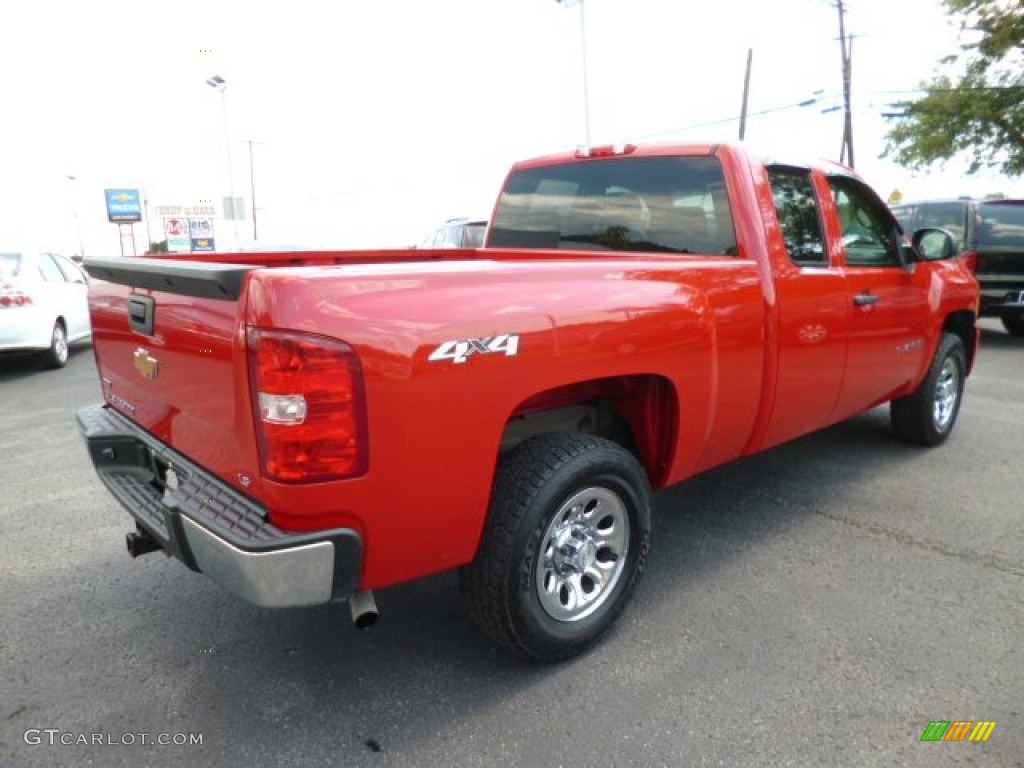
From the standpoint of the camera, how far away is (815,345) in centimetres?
351

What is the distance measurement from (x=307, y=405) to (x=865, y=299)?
3100 mm

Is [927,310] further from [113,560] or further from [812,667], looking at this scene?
[113,560]

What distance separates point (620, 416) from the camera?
308cm

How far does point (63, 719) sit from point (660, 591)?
227cm

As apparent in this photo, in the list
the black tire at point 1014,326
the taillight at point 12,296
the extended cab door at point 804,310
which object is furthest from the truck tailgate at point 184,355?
the black tire at point 1014,326

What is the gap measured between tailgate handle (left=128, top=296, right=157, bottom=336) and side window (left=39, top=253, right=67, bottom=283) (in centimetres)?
790

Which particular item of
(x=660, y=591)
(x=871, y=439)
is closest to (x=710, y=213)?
(x=660, y=591)

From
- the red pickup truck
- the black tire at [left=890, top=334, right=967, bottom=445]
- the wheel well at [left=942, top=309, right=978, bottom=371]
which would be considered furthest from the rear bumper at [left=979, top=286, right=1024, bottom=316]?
the red pickup truck

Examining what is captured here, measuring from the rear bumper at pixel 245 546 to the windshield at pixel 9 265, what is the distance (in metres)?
7.77

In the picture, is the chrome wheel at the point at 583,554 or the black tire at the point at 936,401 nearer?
the chrome wheel at the point at 583,554

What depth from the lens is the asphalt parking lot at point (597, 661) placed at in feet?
7.39

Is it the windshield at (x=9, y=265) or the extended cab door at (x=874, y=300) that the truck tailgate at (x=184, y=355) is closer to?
the extended cab door at (x=874, y=300)

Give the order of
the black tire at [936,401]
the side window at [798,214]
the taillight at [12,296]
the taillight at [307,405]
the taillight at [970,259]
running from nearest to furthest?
the taillight at [307,405] < the side window at [798,214] < the black tire at [936,401] < the taillight at [12,296] < the taillight at [970,259]

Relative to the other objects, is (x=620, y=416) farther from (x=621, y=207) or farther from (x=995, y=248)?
(x=995, y=248)
